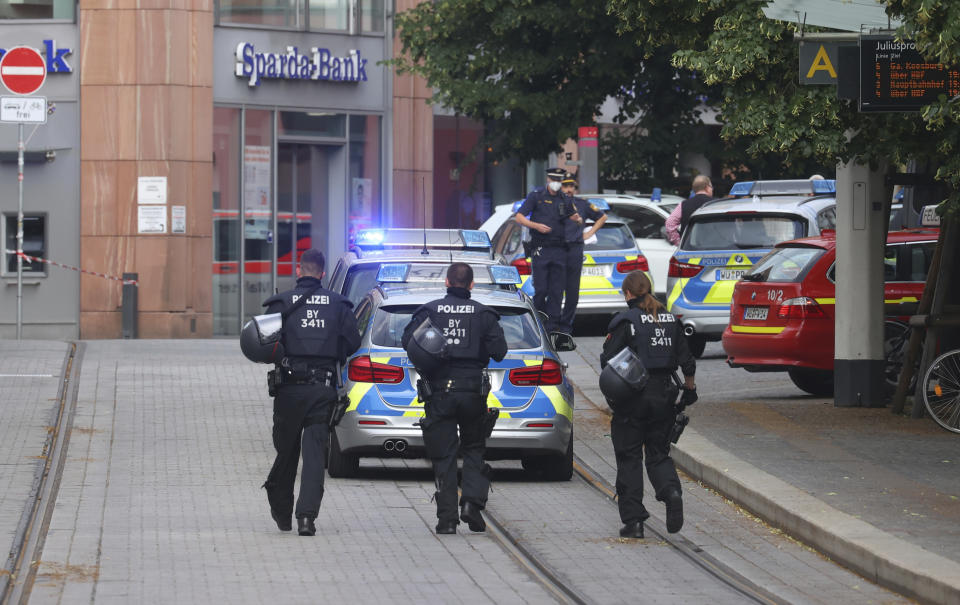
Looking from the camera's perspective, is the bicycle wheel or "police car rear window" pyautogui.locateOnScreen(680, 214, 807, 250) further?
"police car rear window" pyautogui.locateOnScreen(680, 214, 807, 250)

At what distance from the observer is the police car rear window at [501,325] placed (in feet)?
40.0

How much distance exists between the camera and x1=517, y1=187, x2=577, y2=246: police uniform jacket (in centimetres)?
1750

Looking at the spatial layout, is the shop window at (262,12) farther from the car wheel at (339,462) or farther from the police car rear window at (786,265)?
the car wheel at (339,462)

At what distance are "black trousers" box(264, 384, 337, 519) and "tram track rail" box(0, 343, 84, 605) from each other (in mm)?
Result: 1325

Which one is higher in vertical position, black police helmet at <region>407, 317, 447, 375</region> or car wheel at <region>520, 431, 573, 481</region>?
black police helmet at <region>407, 317, 447, 375</region>

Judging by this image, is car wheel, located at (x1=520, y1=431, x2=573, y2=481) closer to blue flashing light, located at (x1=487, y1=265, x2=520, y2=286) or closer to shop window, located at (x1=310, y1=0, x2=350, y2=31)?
blue flashing light, located at (x1=487, y1=265, x2=520, y2=286)

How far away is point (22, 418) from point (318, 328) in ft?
18.9

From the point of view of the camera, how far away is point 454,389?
1032 cm

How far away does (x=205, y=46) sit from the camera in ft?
87.7

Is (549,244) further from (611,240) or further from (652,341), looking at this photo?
(652,341)

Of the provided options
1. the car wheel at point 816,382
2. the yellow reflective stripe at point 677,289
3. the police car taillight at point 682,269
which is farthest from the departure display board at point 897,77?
the yellow reflective stripe at point 677,289

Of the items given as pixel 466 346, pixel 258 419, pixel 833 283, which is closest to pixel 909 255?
pixel 833 283

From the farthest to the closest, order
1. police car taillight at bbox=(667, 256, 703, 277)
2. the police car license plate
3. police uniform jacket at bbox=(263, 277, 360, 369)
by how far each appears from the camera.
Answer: police car taillight at bbox=(667, 256, 703, 277), the police car license plate, police uniform jacket at bbox=(263, 277, 360, 369)

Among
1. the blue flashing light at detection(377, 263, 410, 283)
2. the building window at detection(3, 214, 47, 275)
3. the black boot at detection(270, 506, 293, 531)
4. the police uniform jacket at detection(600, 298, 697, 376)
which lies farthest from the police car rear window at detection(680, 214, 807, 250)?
the building window at detection(3, 214, 47, 275)
